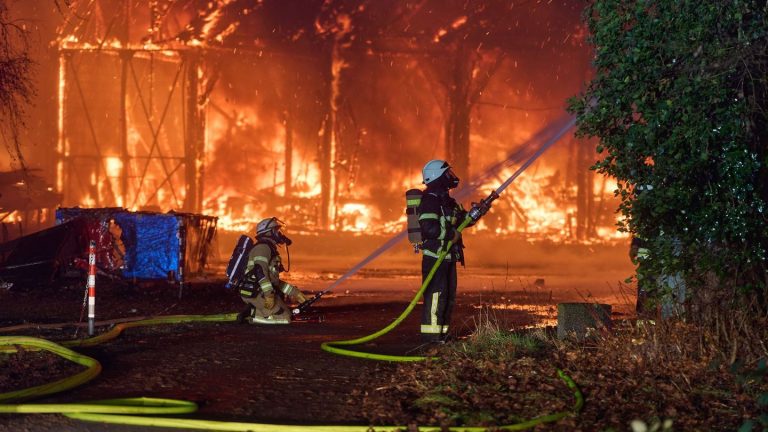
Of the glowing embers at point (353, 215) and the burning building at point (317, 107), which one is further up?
the burning building at point (317, 107)

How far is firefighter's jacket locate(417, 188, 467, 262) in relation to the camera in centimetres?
862

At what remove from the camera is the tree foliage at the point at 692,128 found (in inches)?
249

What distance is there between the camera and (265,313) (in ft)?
34.4

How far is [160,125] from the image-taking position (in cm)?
3050

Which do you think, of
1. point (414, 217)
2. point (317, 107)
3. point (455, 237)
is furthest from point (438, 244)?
point (317, 107)

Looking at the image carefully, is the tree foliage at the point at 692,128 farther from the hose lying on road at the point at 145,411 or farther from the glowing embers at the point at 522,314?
the glowing embers at the point at 522,314

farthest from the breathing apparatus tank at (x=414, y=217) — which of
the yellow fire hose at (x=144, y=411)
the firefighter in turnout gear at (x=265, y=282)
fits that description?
the yellow fire hose at (x=144, y=411)

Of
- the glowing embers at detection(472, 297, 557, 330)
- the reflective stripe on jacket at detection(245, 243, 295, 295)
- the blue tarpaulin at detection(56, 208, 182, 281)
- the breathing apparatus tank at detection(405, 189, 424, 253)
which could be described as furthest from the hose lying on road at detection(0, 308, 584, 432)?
the blue tarpaulin at detection(56, 208, 182, 281)

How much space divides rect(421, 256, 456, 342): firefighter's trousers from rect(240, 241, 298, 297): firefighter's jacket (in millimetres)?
2359

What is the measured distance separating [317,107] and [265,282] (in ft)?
68.7

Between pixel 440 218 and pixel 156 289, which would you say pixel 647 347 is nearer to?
pixel 440 218

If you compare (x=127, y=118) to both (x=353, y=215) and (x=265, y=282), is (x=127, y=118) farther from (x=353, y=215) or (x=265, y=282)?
(x=265, y=282)

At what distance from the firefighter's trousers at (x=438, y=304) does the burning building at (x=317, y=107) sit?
21968 mm

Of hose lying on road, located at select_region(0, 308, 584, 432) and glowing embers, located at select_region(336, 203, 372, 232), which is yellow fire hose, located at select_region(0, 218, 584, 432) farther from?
glowing embers, located at select_region(336, 203, 372, 232)
